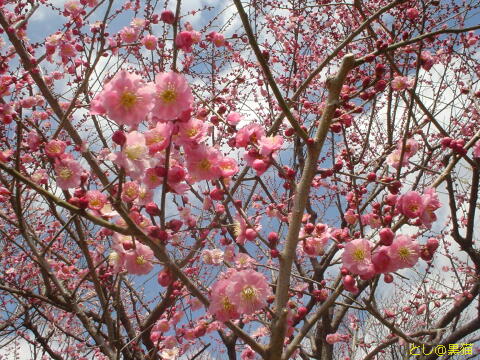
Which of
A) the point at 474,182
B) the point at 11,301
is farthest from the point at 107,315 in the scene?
the point at 11,301

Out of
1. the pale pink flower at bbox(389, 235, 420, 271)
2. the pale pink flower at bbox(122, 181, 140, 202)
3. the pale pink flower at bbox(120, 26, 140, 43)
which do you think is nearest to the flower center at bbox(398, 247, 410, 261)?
the pale pink flower at bbox(389, 235, 420, 271)

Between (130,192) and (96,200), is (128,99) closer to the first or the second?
(96,200)

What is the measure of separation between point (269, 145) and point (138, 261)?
2.85 ft

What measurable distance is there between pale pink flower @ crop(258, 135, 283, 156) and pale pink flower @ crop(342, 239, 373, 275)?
580 millimetres

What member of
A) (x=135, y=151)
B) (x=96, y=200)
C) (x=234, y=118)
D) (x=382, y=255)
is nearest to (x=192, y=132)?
(x=135, y=151)

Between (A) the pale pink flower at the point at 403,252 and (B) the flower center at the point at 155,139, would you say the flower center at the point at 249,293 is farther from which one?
(B) the flower center at the point at 155,139

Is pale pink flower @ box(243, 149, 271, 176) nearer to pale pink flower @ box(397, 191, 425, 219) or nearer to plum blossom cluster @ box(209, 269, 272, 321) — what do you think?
plum blossom cluster @ box(209, 269, 272, 321)

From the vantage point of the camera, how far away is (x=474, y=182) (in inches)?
125

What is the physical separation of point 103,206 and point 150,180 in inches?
9.4

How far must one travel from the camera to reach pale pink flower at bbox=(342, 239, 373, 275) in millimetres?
1893

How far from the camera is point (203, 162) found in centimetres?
189

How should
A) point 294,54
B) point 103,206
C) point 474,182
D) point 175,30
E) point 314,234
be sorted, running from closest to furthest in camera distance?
point 175,30 → point 103,206 → point 314,234 → point 474,182 → point 294,54

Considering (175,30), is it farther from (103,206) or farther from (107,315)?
(107,315)

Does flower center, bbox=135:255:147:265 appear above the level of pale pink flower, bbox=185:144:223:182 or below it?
below
